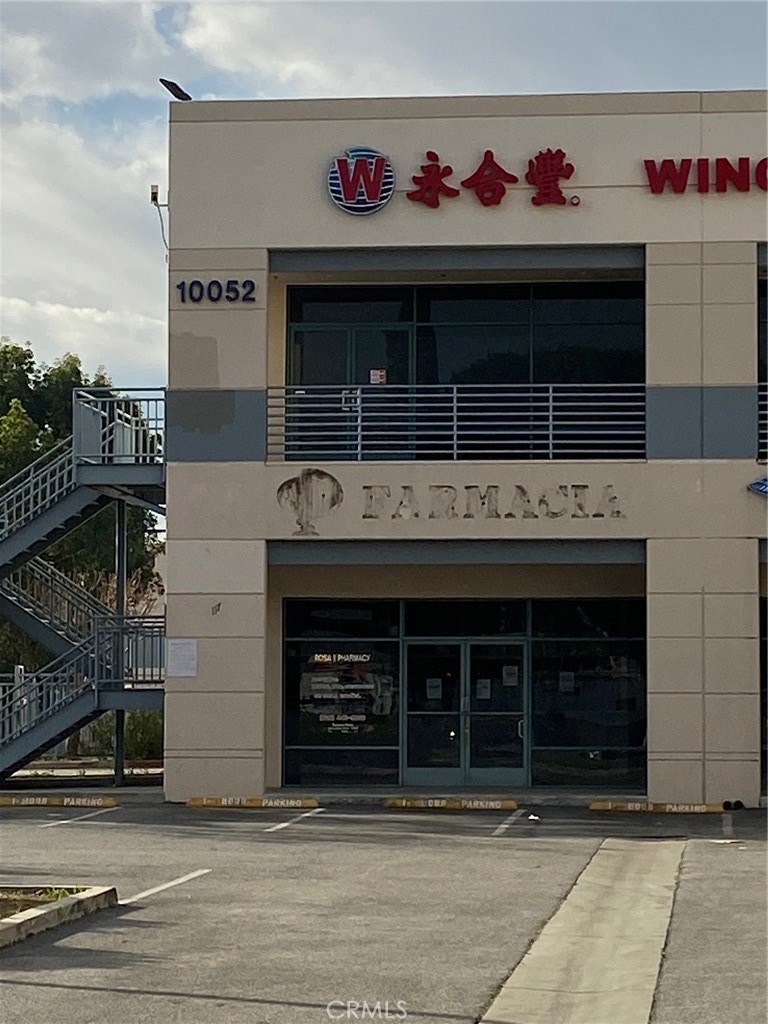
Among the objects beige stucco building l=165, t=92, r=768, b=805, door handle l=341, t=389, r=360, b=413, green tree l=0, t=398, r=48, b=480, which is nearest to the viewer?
beige stucco building l=165, t=92, r=768, b=805

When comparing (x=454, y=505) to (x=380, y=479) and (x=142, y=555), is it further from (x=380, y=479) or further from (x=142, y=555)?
(x=142, y=555)

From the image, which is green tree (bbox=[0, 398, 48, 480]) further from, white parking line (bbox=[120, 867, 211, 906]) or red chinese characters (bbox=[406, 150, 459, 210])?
white parking line (bbox=[120, 867, 211, 906])

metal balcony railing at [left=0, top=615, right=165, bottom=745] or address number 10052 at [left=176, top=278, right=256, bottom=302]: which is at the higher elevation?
address number 10052 at [left=176, top=278, right=256, bottom=302]

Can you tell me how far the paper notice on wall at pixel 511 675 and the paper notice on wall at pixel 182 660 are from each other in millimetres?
5005

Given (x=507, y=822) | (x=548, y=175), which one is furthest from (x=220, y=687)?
(x=548, y=175)

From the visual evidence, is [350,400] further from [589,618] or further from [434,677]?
[589,618]

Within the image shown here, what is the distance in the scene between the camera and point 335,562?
24.5m

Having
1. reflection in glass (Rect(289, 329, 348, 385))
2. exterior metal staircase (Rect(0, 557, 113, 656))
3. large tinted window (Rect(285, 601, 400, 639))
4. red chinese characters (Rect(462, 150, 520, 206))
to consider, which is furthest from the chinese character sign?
exterior metal staircase (Rect(0, 557, 113, 656))

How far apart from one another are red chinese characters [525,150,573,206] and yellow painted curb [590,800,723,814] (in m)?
8.56

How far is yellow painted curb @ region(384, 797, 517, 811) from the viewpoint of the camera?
23.4 metres

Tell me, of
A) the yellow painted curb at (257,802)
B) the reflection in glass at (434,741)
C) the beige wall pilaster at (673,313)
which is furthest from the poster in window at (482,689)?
the beige wall pilaster at (673,313)

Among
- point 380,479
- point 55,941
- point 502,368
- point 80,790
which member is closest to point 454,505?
point 380,479

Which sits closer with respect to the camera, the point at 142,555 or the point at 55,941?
the point at 55,941

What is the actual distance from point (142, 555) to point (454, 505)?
18624mm
